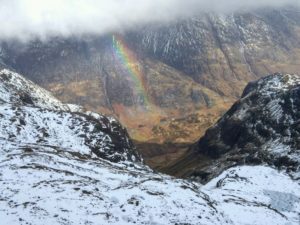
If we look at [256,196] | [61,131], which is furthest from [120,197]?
[61,131]

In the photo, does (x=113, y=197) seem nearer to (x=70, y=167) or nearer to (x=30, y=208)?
(x=30, y=208)

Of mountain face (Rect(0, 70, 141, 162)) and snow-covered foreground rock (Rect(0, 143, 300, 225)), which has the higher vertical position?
mountain face (Rect(0, 70, 141, 162))

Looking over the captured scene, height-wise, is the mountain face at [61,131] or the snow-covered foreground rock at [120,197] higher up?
the mountain face at [61,131]

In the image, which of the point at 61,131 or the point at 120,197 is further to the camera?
the point at 61,131

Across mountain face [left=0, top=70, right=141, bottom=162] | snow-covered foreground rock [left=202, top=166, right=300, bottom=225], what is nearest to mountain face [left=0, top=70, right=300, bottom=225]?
snow-covered foreground rock [left=202, top=166, right=300, bottom=225]

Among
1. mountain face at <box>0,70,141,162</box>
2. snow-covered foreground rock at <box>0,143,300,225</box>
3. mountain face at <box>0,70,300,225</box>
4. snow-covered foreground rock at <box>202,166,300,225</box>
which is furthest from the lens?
mountain face at <box>0,70,141,162</box>

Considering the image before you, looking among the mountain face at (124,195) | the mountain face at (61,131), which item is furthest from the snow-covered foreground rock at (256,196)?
the mountain face at (61,131)

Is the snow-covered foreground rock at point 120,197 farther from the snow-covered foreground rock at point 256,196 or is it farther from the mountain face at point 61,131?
the mountain face at point 61,131

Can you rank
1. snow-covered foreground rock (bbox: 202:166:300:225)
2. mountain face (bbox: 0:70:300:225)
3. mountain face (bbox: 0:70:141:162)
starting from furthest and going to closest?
mountain face (bbox: 0:70:141:162) < snow-covered foreground rock (bbox: 202:166:300:225) < mountain face (bbox: 0:70:300:225)

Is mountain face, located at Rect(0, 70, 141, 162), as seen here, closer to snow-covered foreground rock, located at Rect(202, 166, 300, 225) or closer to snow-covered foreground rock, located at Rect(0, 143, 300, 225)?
snow-covered foreground rock, located at Rect(0, 143, 300, 225)

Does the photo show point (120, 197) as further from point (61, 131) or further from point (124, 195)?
point (61, 131)

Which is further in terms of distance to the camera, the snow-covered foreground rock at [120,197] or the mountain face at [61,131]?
the mountain face at [61,131]
